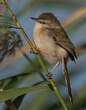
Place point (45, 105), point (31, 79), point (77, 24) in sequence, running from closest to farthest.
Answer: point (45, 105)
point (31, 79)
point (77, 24)

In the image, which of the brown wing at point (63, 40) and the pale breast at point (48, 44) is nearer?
the brown wing at point (63, 40)

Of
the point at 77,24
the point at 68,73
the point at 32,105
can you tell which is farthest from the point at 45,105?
the point at 77,24

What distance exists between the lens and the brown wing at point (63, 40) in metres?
2.15

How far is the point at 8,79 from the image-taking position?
1.55 meters

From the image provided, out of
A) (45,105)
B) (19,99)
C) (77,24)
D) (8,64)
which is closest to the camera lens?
(19,99)

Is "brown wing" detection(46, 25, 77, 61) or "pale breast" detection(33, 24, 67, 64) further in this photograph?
"pale breast" detection(33, 24, 67, 64)

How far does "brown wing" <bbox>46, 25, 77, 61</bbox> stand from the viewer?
2.15m

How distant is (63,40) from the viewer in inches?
91.4

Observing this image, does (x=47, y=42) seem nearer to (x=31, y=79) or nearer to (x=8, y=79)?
(x=31, y=79)

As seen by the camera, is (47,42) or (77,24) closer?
(47,42)

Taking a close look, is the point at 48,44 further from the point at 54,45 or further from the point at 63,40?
the point at 63,40

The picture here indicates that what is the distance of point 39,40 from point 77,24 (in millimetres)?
459

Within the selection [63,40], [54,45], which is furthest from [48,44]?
[63,40]

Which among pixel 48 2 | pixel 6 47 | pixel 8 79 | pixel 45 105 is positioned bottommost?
pixel 45 105
